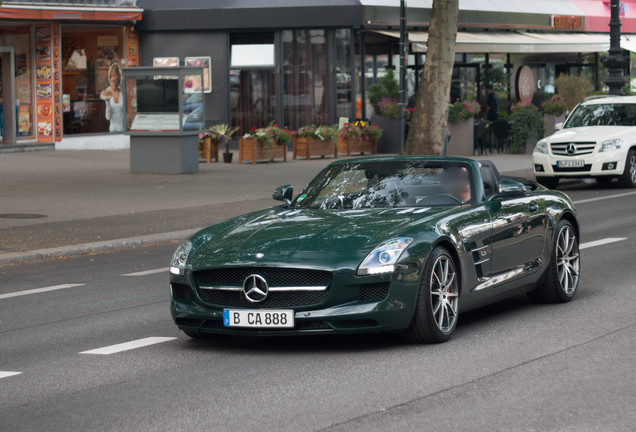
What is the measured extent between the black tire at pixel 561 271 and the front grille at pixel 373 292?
7.93 feet

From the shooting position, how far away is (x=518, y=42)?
3753 centimetres

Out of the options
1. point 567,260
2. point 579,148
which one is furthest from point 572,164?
point 567,260

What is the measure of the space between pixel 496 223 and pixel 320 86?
28.0m

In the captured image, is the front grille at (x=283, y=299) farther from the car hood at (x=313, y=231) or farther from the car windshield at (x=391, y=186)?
the car windshield at (x=391, y=186)

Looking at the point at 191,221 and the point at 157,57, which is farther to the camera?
the point at 157,57

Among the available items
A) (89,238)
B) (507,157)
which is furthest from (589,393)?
(507,157)

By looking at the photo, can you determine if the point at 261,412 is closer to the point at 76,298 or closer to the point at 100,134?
the point at 76,298

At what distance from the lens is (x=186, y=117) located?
26750 millimetres

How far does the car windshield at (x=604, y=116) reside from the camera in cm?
2438

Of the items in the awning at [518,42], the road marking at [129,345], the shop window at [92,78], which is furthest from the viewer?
the awning at [518,42]

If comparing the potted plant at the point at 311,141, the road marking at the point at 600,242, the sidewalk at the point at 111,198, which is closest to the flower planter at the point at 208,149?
the sidewalk at the point at 111,198

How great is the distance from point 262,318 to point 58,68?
2804 cm

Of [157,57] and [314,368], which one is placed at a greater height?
[157,57]

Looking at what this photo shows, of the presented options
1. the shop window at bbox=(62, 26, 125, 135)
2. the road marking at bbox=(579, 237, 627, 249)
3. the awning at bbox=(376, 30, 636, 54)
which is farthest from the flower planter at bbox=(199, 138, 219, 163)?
the road marking at bbox=(579, 237, 627, 249)
